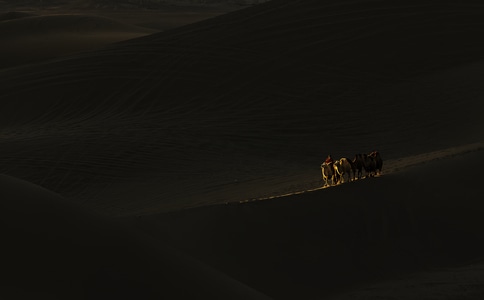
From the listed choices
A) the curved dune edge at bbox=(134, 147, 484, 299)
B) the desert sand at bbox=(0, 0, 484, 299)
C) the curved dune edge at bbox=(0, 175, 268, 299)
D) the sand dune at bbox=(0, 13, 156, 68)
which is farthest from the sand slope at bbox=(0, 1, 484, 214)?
the sand dune at bbox=(0, 13, 156, 68)

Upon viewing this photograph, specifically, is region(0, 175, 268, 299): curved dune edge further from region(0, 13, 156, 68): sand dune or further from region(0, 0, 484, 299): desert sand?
region(0, 13, 156, 68): sand dune

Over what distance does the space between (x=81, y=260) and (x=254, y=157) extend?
12.2 m

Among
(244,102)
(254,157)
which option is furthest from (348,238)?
(244,102)

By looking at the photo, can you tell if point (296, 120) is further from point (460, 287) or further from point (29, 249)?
point (29, 249)

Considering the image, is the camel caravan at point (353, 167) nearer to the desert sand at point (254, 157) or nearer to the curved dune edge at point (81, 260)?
the desert sand at point (254, 157)

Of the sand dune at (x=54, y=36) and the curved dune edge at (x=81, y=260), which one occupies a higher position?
the sand dune at (x=54, y=36)

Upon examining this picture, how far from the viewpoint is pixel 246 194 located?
13.9m

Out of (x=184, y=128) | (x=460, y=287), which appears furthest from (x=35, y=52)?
(x=460, y=287)

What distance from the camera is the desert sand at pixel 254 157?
6875 mm

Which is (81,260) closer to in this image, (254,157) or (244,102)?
(254,157)

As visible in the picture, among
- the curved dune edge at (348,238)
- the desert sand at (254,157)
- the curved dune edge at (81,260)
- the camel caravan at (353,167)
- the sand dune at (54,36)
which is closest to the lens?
the curved dune edge at (81,260)

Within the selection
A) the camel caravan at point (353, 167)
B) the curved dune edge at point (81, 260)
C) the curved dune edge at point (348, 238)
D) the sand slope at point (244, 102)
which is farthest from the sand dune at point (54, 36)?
the curved dune edge at point (81, 260)

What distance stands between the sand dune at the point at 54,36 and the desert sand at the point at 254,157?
0.30 metres

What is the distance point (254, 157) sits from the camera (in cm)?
1855
